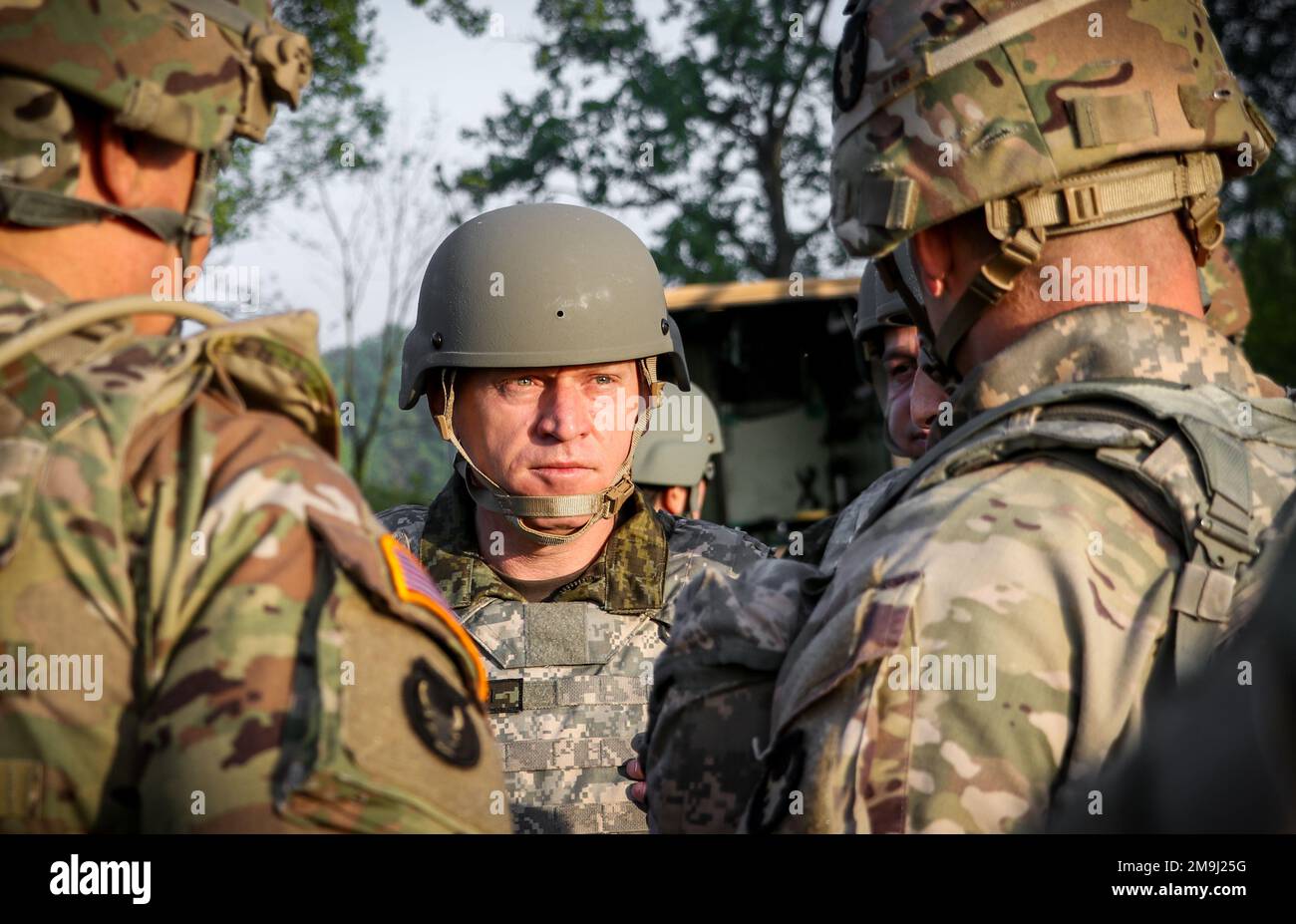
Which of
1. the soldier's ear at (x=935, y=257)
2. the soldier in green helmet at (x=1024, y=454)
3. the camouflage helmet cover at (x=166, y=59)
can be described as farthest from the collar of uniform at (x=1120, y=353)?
the camouflage helmet cover at (x=166, y=59)

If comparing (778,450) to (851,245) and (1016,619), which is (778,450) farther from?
(1016,619)

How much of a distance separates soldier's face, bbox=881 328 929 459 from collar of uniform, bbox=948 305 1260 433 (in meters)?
2.31

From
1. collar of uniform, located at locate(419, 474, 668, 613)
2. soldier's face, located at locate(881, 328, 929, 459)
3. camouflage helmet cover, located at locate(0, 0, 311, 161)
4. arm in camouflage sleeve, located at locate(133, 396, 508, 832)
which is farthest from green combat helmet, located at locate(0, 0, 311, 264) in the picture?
soldier's face, located at locate(881, 328, 929, 459)

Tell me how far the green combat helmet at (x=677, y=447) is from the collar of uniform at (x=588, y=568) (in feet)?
4.95

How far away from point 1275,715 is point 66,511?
1527 mm

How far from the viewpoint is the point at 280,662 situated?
184 centimetres

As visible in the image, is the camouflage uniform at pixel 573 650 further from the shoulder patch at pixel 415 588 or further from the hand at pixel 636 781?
the shoulder patch at pixel 415 588

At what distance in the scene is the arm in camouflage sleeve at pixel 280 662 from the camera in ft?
5.87

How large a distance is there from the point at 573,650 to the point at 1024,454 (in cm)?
200

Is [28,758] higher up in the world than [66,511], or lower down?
lower down

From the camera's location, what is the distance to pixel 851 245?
9.91 feet

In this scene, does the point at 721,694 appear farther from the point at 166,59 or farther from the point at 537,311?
the point at 537,311

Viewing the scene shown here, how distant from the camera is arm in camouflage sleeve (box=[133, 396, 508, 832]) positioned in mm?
1789
